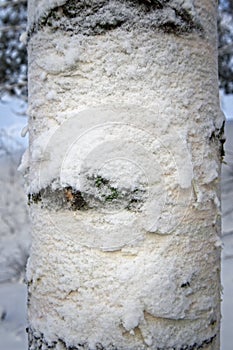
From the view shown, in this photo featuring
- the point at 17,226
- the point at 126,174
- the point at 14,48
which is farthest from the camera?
the point at 17,226

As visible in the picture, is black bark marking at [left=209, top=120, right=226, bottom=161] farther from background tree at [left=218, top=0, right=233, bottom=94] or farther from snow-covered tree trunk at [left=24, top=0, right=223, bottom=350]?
background tree at [left=218, top=0, right=233, bottom=94]

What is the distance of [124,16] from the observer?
0.39 meters

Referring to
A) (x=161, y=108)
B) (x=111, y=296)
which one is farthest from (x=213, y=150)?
(x=111, y=296)

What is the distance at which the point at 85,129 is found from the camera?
0.39 metres

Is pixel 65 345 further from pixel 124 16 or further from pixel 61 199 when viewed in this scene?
pixel 124 16

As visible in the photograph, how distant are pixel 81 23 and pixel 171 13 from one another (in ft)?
0.30

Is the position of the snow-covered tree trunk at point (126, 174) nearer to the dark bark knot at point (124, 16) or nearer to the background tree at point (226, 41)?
the dark bark knot at point (124, 16)

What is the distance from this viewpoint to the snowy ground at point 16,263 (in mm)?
2385

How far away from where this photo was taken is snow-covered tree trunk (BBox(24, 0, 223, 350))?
0.39m

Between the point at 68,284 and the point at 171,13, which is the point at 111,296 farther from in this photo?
the point at 171,13

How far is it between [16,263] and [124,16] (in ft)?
12.3

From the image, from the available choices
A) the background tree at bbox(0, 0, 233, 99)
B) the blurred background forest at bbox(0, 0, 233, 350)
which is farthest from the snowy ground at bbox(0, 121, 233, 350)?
the background tree at bbox(0, 0, 233, 99)

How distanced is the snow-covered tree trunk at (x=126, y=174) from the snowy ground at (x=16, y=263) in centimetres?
182

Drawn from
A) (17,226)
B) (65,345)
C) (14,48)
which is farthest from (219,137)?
(17,226)
